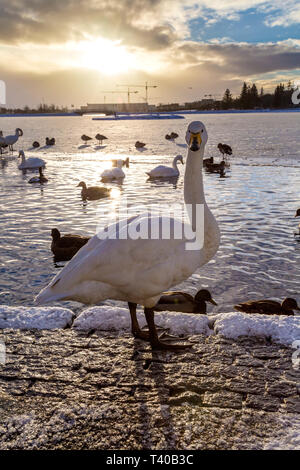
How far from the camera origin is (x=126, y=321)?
16.6 ft

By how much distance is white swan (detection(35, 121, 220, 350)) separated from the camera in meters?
4.02

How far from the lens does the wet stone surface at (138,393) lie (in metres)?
3.16

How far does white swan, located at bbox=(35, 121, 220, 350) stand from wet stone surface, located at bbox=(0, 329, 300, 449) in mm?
532

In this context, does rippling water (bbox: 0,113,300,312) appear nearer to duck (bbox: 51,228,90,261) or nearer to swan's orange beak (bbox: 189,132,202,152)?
duck (bbox: 51,228,90,261)

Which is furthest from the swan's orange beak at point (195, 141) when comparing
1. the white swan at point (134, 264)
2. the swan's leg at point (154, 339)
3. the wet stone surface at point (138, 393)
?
the wet stone surface at point (138, 393)

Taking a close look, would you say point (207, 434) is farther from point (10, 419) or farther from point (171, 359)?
point (10, 419)

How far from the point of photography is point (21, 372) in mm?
4008

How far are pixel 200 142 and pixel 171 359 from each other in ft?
7.87

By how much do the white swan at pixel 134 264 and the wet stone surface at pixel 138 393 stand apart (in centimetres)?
53

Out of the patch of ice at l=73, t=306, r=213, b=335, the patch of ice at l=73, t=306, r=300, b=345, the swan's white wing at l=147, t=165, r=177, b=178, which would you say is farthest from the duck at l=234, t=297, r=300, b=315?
the swan's white wing at l=147, t=165, r=177, b=178

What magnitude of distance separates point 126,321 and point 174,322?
61cm
